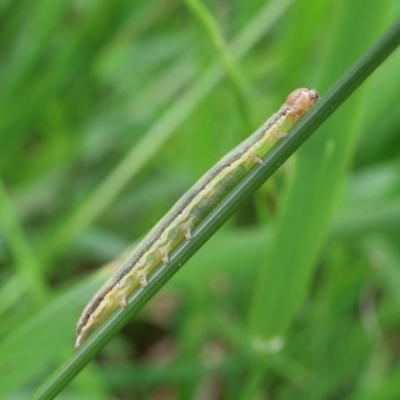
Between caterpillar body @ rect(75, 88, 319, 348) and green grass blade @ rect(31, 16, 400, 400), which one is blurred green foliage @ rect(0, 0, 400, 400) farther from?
green grass blade @ rect(31, 16, 400, 400)

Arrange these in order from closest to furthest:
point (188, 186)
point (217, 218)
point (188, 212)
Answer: point (217, 218) < point (188, 212) < point (188, 186)

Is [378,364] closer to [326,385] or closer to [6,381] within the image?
[326,385]

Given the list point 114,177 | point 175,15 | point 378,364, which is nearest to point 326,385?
point 378,364

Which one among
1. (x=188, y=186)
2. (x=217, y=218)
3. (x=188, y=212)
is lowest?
(x=217, y=218)

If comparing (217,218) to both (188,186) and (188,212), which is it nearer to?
(188,212)

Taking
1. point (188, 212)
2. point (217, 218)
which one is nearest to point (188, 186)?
point (188, 212)

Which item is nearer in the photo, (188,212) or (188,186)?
(188,212)

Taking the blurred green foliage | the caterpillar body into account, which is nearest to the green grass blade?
the caterpillar body
